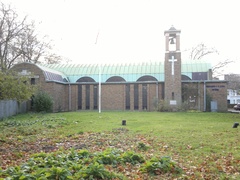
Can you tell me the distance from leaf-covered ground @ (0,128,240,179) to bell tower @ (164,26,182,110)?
16.4 m

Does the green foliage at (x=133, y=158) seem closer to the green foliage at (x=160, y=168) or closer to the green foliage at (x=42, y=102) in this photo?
the green foliage at (x=160, y=168)

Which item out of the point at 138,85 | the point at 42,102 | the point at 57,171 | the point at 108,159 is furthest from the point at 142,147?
Answer: the point at 138,85

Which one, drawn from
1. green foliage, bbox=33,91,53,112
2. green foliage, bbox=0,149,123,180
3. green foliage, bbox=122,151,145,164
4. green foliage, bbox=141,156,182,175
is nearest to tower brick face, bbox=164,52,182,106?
green foliage, bbox=33,91,53,112

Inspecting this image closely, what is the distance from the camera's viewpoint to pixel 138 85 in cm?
3036

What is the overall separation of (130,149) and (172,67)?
68.1 ft

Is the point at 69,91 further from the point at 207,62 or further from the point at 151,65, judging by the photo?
the point at 207,62

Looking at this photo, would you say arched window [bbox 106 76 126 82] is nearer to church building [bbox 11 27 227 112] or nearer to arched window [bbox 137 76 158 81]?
church building [bbox 11 27 227 112]

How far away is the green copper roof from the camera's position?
1234 inches

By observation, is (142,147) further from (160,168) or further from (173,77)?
(173,77)

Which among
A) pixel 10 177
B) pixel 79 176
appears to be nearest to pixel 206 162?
pixel 79 176

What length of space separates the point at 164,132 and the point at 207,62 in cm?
2310

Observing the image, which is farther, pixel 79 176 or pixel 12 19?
pixel 12 19

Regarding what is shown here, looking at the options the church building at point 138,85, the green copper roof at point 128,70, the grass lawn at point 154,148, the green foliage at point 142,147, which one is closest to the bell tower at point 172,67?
the church building at point 138,85

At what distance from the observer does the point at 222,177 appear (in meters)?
5.30
